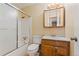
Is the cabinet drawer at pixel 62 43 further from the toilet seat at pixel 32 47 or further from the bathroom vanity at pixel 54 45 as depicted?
the toilet seat at pixel 32 47

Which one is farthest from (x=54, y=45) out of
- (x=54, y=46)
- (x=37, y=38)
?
(x=37, y=38)

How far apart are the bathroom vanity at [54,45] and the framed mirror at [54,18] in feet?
0.48

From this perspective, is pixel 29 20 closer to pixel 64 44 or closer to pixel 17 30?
pixel 17 30

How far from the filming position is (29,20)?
4.22ft

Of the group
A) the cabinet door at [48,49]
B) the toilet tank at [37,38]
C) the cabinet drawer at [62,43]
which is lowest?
the cabinet door at [48,49]

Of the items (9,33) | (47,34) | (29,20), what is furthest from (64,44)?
(9,33)

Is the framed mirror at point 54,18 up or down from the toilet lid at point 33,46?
up

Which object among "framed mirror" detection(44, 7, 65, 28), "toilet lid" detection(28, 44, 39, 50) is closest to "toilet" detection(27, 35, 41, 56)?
"toilet lid" detection(28, 44, 39, 50)

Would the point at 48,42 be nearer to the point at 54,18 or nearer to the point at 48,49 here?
the point at 48,49

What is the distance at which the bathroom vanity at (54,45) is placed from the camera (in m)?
1.28

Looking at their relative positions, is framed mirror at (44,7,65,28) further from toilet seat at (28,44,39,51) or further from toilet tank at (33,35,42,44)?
toilet seat at (28,44,39,51)

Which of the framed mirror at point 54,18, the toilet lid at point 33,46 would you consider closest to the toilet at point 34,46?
A: the toilet lid at point 33,46

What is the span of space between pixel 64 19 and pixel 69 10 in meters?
0.12

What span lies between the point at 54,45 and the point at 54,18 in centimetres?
31
